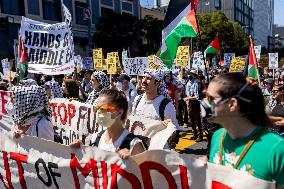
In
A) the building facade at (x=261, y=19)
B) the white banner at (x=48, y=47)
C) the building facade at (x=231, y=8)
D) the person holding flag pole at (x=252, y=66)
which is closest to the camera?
the person holding flag pole at (x=252, y=66)

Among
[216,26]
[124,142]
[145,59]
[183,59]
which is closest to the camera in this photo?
[124,142]

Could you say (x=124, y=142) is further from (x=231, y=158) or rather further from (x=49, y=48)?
(x=49, y=48)

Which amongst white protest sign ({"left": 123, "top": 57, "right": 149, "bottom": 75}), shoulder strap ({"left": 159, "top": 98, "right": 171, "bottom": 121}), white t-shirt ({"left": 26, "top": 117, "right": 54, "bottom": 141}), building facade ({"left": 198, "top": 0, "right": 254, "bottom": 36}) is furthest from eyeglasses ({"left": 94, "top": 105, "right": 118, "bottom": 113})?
building facade ({"left": 198, "top": 0, "right": 254, "bottom": 36})

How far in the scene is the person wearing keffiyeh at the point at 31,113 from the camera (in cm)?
368

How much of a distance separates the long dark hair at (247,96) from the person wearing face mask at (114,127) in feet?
3.21

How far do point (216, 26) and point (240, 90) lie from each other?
48042 mm

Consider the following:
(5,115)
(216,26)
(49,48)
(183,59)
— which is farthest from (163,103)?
(216,26)

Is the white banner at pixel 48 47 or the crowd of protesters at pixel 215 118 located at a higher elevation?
the white banner at pixel 48 47

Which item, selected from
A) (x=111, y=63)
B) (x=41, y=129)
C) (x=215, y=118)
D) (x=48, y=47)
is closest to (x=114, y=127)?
(x=41, y=129)

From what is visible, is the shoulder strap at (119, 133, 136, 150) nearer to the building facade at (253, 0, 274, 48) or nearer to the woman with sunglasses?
the woman with sunglasses

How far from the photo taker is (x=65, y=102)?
5.95m

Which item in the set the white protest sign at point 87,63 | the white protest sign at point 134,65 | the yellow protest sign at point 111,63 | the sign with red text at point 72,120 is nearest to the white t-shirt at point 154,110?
the sign with red text at point 72,120

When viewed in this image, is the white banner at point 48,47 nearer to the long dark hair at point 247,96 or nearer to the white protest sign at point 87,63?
the long dark hair at point 247,96

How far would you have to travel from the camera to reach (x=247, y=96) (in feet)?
7.55
